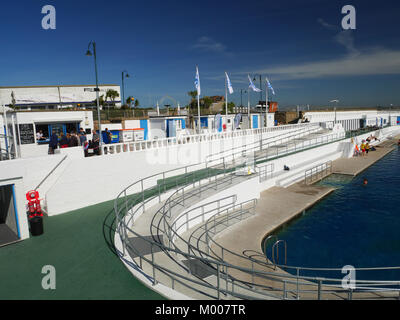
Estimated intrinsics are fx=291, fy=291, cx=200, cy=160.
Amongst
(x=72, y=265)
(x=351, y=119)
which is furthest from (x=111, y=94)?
(x=72, y=265)

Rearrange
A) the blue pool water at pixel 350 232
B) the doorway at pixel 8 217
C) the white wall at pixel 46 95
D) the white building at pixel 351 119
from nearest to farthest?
the doorway at pixel 8 217 < the blue pool water at pixel 350 232 < the white wall at pixel 46 95 < the white building at pixel 351 119

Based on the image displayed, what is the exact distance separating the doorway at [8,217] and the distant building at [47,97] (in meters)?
38.7

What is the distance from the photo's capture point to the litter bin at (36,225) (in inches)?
393

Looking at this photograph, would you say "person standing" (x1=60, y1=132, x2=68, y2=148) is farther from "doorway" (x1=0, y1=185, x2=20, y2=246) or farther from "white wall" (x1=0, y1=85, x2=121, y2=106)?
"white wall" (x1=0, y1=85, x2=121, y2=106)

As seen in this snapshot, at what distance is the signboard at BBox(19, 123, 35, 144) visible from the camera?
50.0ft

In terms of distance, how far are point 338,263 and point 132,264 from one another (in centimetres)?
812

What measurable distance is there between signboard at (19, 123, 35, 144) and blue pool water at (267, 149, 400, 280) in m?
13.3

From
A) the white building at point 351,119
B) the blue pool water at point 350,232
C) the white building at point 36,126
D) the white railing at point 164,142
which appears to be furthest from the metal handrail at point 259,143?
the white building at point 351,119

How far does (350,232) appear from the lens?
14.2 m

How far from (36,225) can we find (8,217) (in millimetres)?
1364

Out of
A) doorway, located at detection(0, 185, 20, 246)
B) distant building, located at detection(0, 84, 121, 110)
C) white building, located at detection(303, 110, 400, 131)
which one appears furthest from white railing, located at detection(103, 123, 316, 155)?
distant building, located at detection(0, 84, 121, 110)

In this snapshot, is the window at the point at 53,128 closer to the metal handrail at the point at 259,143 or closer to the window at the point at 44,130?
the window at the point at 44,130
